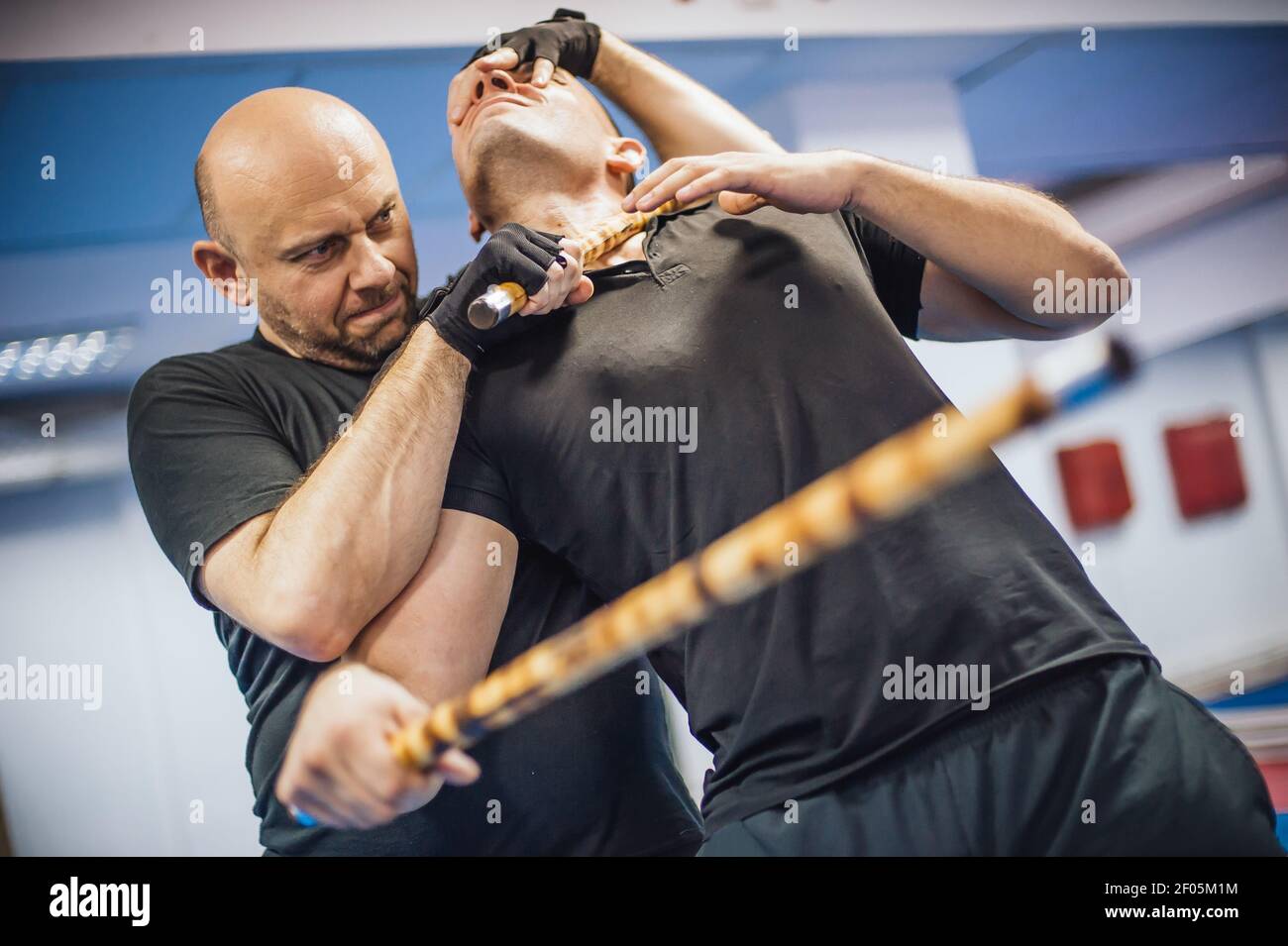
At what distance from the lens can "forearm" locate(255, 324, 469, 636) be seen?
4.93ft

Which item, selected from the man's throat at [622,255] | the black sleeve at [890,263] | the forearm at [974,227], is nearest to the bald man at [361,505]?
the man's throat at [622,255]

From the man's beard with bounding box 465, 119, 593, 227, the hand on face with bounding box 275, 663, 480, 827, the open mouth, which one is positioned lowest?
the hand on face with bounding box 275, 663, 480, 827

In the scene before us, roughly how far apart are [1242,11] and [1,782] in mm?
2818

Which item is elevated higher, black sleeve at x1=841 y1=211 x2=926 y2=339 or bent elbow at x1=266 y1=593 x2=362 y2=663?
black sleeve at x1=841 y1=211 x2=926 y2=339

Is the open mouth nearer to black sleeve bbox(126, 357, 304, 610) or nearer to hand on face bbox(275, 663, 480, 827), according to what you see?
black sleeve bbox(126, 357, 304, 610)

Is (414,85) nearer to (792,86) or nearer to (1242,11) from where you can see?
(792,86)

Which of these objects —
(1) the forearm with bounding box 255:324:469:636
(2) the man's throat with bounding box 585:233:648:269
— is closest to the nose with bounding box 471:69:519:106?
(2) the man's throat with bounding box 585:233:648:269

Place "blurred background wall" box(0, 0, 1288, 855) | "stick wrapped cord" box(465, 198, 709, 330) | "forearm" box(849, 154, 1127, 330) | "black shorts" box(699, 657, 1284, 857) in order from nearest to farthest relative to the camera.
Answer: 1. "black shorts" box(699, 657, 1284, 857)
2. "stick wrapped cord" box(465, 198, 709, 330)
3. "forearm" box(849, 154, 1127, 330)
4. "blurred background wall" box(0, 0, 1288, 855)

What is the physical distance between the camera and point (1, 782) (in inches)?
74.6

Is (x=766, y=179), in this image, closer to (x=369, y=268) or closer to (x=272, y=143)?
(x=369, y=268)

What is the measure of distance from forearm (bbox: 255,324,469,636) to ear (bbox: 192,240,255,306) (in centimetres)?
48

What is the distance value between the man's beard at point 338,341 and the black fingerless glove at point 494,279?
0.81 ft
